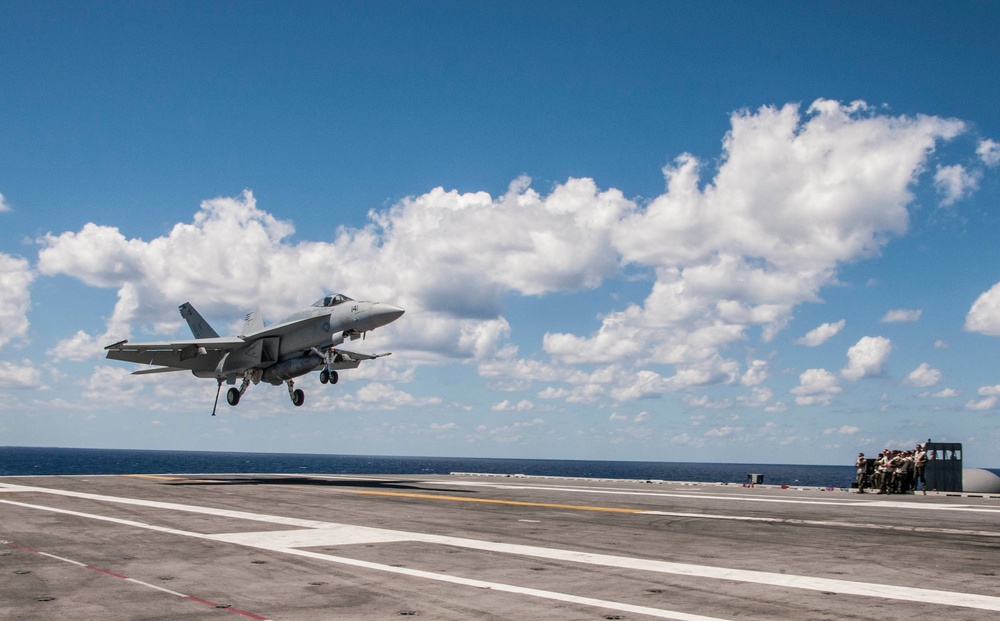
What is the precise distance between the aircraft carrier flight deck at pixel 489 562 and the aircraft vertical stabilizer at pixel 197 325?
25.3 meters

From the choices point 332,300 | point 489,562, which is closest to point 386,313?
point 332,300

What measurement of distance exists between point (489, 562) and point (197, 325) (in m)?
40.5

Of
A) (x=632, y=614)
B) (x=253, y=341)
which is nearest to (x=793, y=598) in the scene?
(x=632, y=614)

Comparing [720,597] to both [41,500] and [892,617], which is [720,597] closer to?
[892,617]

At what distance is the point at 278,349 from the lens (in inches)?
1569

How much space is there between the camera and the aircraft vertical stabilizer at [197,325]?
158 feet

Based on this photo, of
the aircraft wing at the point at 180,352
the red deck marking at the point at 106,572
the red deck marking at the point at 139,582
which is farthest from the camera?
the aircraft wing at the point at 180,352

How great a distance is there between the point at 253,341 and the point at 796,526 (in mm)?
30089

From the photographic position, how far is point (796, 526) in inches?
736


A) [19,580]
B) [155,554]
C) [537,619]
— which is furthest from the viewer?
[155,554]

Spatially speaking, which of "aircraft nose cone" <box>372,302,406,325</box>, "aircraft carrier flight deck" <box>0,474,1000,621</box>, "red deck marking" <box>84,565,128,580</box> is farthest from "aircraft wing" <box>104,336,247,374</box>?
"red deck marking" <box>84,565,128,580</box>

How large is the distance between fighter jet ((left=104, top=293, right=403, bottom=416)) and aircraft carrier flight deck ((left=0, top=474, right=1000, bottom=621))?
43.1 feet

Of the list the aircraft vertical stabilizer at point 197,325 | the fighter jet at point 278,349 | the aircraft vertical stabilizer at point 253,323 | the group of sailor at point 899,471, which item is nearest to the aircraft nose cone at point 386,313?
the fighter jet at point 278,349

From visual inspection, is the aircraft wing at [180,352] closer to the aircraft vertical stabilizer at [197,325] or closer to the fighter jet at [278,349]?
the fighter jet at [278,349]
